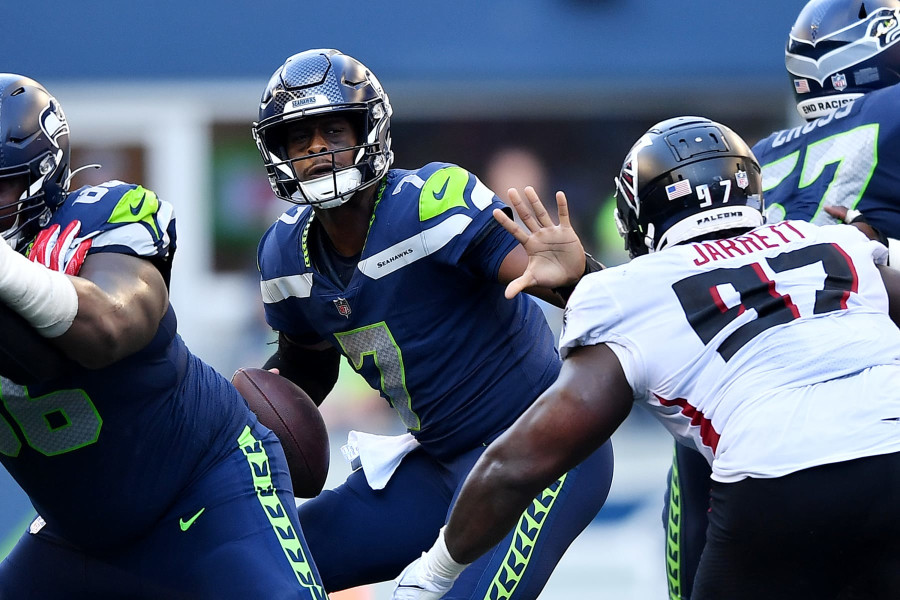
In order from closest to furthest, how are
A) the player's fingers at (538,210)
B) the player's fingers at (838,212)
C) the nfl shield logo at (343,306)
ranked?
the player's fingers at (538,210)
the nfl shield logo at (343,306)
the player's fingers at (838,212)

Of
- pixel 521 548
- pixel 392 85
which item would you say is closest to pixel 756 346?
pixel 521 548

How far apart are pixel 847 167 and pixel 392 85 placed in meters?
5.55

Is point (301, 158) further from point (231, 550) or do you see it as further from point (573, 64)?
point (573, 64)

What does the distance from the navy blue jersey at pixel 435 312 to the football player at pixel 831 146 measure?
24.2 inches

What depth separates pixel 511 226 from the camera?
10.9 ft

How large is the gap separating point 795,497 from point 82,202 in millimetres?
1694

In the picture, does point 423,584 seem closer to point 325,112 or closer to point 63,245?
point 63,245

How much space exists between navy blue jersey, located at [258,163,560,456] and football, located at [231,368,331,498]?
23 cm

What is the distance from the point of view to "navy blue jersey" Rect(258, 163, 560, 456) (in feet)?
11.3

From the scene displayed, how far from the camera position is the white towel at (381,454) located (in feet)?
12.2

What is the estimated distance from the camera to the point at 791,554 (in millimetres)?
2596

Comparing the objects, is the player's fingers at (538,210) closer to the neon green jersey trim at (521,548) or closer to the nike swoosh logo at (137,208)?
the neon green jersey trim at (521,548)

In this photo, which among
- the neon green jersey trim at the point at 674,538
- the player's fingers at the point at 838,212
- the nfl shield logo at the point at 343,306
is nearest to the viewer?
the nfl shield logo at the point at 343,306

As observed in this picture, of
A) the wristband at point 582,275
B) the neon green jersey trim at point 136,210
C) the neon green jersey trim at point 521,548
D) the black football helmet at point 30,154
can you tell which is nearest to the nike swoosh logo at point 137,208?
the neon green jersey trim at point 136,210
